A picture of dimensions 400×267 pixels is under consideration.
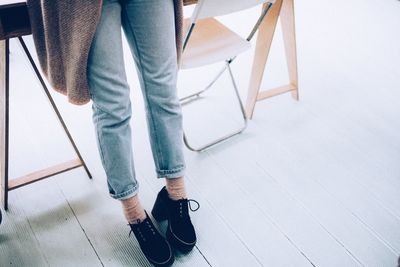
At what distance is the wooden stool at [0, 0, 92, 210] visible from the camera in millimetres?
848

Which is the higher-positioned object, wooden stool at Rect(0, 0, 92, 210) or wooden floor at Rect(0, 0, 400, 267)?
wooden stool at Rect(0, 0, 92, 210)

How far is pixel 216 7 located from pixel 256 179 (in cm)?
69

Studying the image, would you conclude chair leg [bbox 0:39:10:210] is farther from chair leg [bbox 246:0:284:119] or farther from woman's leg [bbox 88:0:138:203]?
chair leg [bbox 246:0:284:119]

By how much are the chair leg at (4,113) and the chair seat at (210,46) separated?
0.55 metres

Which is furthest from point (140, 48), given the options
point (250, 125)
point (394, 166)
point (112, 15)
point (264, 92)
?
point (394, 166)

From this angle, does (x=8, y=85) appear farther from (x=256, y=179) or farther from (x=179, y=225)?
(x=256, y=179)

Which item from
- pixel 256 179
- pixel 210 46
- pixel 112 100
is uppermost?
pixel 112 100

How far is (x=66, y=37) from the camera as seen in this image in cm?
81

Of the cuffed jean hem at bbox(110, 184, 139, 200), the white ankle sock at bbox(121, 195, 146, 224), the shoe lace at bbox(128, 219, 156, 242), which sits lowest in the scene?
the shoe lace at bbox(128, 219, 156, 242)

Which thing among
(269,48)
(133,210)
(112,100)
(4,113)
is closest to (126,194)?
(133,210)

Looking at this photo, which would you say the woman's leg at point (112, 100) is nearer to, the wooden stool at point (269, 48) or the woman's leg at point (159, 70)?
the woman's leg at point (159, 70)

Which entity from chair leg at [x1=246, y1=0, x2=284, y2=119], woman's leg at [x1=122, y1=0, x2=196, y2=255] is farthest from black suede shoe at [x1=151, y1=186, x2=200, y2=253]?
chair leg at [x1=246, y1=0, x2=284, y2=119]

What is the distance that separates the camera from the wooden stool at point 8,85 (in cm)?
85

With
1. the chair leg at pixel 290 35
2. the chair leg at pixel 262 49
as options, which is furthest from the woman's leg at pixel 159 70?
the chair leg at pixel 290 35
